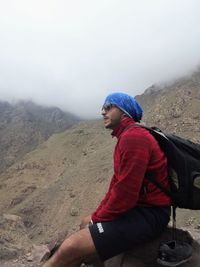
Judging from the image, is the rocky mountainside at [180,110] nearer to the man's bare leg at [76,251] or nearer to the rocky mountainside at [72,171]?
the rocky mountainside at [72,171]

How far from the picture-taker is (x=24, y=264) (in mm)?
9078

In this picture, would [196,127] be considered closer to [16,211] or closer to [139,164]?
[16,211]

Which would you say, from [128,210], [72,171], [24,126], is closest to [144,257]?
[128,210]

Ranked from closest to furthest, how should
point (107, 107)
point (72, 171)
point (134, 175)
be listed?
point (134, 175)
point (107, 107)
point (72, 171)

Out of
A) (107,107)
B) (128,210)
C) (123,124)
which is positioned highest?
(107,107)

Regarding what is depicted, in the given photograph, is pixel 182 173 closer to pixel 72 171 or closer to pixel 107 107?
pixel 107 107

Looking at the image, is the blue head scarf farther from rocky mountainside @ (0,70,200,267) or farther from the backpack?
rocky mountainside @ (0,70,200,267)

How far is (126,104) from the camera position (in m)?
4.86

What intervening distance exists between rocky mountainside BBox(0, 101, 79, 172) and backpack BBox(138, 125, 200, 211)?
81984 millimetres

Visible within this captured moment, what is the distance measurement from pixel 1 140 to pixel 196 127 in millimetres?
→ 71329

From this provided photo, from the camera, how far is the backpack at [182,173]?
4410mm

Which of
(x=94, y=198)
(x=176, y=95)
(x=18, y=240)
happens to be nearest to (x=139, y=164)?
(x=18, y=240)

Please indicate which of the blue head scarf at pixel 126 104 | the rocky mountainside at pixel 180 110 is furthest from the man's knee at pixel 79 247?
the rocky mountainside at pixel 180 110

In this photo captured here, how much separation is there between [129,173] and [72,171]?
123 feet
